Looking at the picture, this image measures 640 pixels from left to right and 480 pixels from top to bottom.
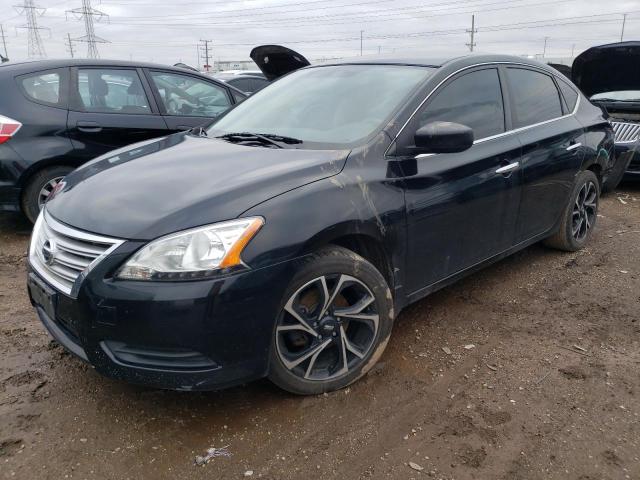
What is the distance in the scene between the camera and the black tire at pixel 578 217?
445 cm

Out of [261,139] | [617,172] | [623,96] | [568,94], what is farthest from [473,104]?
[623,96]

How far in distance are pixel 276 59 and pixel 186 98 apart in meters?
1.24

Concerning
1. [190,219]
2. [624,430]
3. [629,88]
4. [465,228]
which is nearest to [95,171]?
[190,219]

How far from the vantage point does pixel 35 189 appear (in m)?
4.81

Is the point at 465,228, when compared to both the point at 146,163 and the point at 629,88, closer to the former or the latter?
the point at 146,163

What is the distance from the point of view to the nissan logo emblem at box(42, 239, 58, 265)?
2.41 m

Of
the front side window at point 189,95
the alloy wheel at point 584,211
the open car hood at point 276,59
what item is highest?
the open car hood at point 276,59

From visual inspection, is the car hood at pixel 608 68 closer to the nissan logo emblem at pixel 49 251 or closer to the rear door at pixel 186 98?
the rear door at pixel 186 98

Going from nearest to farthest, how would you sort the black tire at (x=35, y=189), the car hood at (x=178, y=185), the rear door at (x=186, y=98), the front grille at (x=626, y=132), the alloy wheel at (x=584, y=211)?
the car hood at (x=178, y=185) < the alloy wheel at (x=584, y=211) < the black tire at (x=35, y=189) < the rear door at (x=186, y=98) < the front grille at (x=626, y=132)

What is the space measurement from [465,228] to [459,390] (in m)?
0.97

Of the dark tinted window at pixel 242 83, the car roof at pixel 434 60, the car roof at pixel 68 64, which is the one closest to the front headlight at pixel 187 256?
the car roof at pixel 434 60

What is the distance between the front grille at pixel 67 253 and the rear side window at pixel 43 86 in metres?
2.80

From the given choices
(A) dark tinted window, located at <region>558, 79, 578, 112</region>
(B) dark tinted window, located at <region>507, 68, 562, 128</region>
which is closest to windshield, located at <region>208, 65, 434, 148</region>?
(B) dark tinted window, located at <region>507, 68, 562, 128</region>

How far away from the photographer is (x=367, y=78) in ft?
10.9
